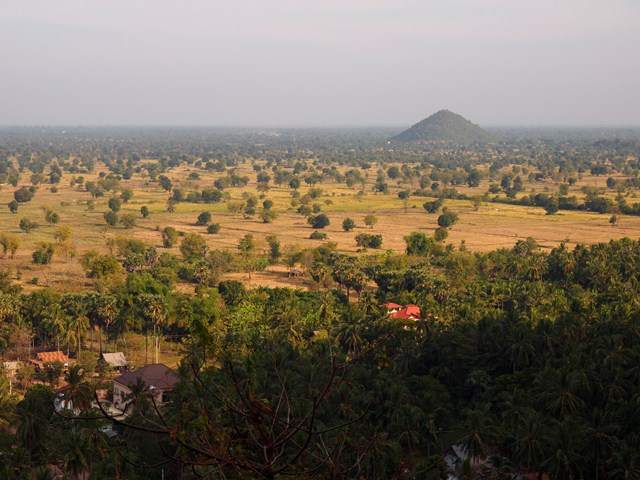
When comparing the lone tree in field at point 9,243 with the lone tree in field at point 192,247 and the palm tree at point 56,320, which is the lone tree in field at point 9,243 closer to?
the lone tree in field at point 192,247

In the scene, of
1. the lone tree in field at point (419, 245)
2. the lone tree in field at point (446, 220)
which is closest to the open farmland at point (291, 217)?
the lone tree in field at point (446, 220)

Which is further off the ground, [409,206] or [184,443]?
[184,443]

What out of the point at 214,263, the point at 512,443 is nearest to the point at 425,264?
the point at 214,263

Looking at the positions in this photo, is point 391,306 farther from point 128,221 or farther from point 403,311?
point 128,221

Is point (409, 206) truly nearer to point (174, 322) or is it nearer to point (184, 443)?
point (174, 322)

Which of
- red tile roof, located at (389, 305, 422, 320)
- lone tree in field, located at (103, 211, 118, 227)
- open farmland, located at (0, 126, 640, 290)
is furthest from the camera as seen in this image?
lone tree in field, located at (103, 211, 118, 227)

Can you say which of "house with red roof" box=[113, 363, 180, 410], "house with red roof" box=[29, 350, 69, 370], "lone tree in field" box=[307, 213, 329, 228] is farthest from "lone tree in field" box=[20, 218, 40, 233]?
"house with red roof" box=[113, 363, 180, 410]

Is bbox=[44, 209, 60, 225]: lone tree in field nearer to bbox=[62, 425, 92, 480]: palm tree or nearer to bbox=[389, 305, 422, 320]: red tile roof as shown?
bbox=[389, 305, 422, 320]: red tile roof
